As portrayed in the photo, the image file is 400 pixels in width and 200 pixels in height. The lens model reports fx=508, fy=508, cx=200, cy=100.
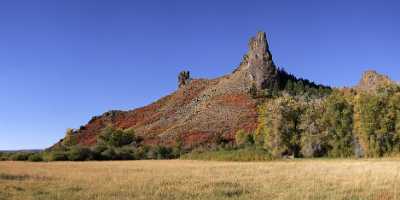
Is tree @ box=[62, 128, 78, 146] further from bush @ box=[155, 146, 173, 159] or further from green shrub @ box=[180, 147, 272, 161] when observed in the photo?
green shrub @ box=[180, 147, 272, 161]

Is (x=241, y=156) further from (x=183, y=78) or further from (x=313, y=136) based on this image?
(x=183, y=78)

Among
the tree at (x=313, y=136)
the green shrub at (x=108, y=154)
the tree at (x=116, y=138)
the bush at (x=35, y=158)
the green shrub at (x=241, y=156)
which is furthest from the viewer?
the tree at (x=116, y=138)

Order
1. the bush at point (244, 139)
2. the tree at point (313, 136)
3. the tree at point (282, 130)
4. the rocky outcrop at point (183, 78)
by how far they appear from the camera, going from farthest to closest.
Result: 1. the rocky outcrop at point (183, 78)
2. the bush at point (244, 139)
3. the tree at point (282, 130)
4. the tree at point (313, 136)

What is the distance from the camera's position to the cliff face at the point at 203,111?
106312 mm

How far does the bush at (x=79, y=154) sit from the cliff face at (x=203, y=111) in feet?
80.4

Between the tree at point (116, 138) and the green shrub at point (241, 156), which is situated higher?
the tree at point (116, 138)

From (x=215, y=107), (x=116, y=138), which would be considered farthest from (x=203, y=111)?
(x=116, y=138)

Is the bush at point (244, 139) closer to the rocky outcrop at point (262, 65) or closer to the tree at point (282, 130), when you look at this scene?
the tree at point (282, 130)

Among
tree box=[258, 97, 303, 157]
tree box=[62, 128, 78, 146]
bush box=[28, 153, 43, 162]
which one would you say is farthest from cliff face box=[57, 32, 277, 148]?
bush box=[28, 153, 43, 162]

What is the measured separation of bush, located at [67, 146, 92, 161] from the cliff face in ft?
80.4

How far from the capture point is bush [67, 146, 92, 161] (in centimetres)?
7160

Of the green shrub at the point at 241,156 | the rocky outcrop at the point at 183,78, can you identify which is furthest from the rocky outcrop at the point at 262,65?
the green shrub at the point at 241,156

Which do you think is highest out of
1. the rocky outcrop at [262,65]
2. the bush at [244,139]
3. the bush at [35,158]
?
the rocky outcrop at [262,65]

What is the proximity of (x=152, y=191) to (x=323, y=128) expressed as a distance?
47.1 metres
